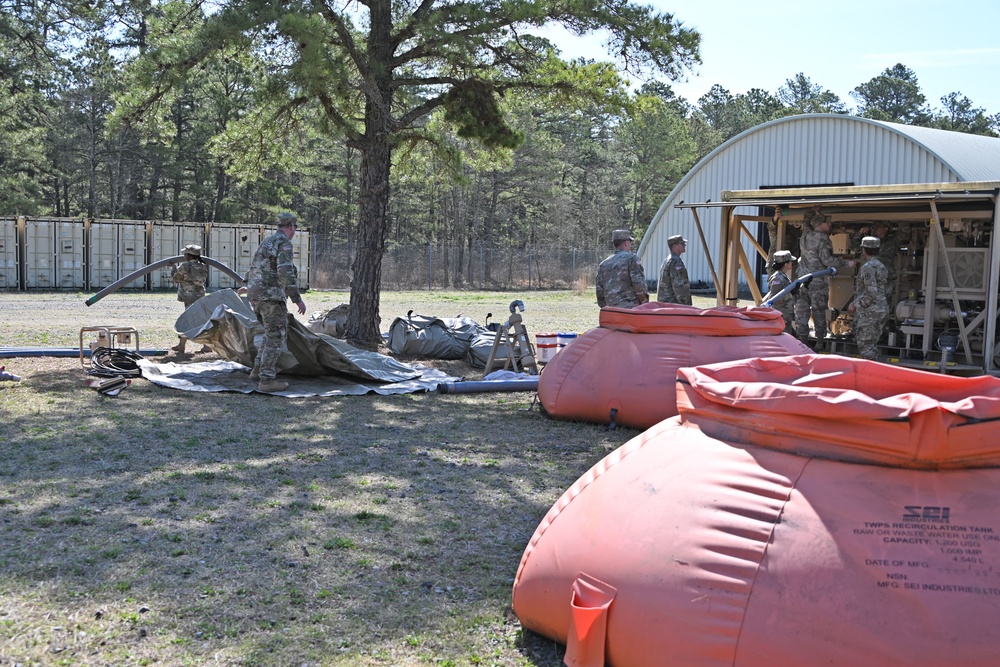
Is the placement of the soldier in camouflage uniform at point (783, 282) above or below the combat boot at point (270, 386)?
above

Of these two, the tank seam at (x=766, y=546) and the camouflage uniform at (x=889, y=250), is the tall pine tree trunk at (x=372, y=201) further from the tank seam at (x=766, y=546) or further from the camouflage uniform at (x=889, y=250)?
the tank seam at (x=766, y=546)

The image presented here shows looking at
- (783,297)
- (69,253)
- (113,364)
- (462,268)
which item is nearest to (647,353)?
(783,297)

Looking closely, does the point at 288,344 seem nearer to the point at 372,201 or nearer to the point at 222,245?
the point at 372,201

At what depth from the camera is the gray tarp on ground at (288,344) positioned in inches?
438

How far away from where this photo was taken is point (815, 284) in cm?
1362

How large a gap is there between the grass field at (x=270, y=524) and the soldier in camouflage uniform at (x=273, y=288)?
0.55 metres

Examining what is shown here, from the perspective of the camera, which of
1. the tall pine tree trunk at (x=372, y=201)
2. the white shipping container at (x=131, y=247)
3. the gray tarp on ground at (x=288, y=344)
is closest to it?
the gray tarp on ground at (x=288, y=344)

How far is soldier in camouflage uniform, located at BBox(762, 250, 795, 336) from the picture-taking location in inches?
522

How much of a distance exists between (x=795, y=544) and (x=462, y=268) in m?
39.1

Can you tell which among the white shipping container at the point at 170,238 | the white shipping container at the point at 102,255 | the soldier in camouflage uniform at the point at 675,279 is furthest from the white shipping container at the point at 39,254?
the soldier in camouflage uniform at the point at 675,279

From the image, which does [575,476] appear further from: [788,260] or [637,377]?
[788,260]

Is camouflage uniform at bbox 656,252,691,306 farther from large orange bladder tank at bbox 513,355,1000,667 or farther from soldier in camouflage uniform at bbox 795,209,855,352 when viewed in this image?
large orange bladder tank at bbox 513,355,1000,667

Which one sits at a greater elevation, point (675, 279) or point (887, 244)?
point (887, 244)

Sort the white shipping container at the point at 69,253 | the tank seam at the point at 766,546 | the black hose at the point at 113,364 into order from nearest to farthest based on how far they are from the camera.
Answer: the tank seam at the point at 766,546
the black hose at the point at 113,364
the white shipping container at the point at 69,253
